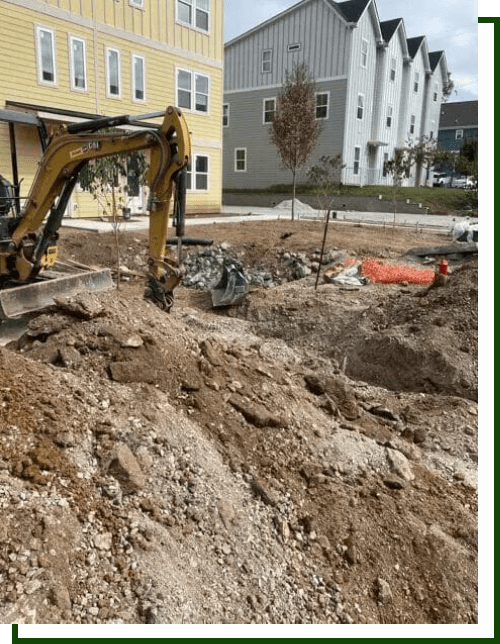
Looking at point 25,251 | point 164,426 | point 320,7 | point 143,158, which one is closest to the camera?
point 164,426

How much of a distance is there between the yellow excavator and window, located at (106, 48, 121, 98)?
11.8 m

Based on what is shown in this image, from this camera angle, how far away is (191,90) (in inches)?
839

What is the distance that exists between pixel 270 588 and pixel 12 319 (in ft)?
18.5

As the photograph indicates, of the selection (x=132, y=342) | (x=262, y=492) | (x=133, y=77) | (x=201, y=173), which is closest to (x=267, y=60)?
(x=201, y=173)

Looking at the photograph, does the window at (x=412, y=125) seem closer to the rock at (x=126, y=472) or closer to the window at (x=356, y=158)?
the window at (x=356, y=158)

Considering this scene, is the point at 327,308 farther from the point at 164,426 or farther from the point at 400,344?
the point at 164,426

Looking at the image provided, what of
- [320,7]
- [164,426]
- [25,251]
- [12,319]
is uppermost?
[320,7]

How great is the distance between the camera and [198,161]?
22.4 m

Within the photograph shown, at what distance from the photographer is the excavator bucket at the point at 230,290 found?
30.9 feet

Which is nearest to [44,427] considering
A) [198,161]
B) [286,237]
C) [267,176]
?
[286,237]

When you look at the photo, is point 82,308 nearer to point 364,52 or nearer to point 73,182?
point 73,182

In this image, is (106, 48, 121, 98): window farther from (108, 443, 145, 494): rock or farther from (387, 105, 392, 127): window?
(387, 105, 392, 127): window

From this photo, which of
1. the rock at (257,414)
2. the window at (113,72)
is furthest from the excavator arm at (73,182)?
the window at (113,72)

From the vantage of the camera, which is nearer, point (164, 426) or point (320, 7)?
point (164, 426)
